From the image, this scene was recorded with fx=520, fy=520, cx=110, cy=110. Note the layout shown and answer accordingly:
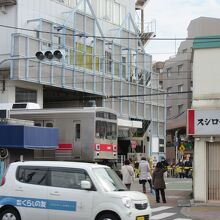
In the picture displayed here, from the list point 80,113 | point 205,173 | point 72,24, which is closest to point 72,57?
point 72,24

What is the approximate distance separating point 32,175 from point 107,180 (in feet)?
6.40

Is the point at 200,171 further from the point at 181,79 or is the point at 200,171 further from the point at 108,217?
the point at 181,79

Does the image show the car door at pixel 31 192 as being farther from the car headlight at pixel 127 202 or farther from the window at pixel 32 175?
the car headlight at pixel 127 202

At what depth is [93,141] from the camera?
27.0 metres

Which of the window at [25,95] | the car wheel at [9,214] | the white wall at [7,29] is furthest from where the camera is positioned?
the window at [25,95]

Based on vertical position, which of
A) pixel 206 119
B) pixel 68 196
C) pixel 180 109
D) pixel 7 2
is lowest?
pixel 68 196

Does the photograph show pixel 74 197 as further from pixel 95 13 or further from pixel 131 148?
pixel 95 13

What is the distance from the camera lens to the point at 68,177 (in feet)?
42.5

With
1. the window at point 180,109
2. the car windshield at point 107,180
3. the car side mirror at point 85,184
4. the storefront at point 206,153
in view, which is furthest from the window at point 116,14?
the window at point 180,109

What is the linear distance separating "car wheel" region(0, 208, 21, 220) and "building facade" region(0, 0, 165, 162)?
1581 cm

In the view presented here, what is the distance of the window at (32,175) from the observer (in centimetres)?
1319

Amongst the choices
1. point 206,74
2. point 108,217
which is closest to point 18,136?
point 206,74

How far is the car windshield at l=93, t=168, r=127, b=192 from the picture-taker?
500 inches

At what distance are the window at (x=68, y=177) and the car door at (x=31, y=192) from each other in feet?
0.84
